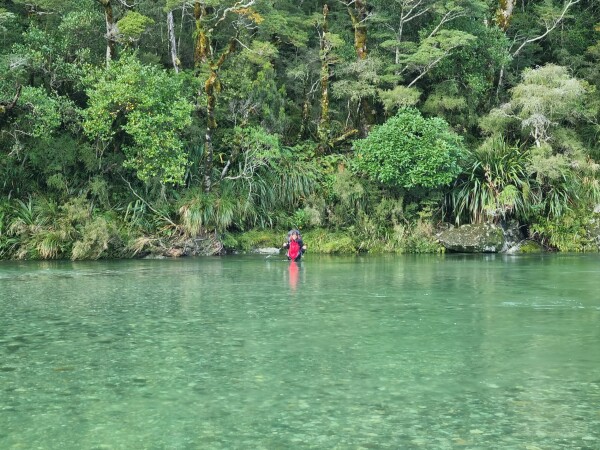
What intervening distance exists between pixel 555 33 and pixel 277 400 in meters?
30.4

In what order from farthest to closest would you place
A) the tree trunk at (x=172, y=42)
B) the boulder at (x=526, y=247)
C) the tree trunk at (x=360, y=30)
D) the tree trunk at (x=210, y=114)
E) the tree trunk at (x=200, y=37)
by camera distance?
the tree trunk at (x=360, y=30), the tree trunk at (x=172, y=42), the boulder at (x=526, y=247), the tree trunk at (x=200, y=37), the tree trunk at (x=210, y=114)

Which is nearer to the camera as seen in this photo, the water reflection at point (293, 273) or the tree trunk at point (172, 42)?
the water reflection at point (293, 273)

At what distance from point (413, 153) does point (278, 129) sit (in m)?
5.54

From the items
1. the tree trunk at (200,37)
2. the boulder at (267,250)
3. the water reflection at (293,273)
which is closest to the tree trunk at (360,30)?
the tree trunk at (200,37)

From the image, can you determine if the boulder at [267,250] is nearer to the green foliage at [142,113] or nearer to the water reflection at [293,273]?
the green foliage at [142,113]

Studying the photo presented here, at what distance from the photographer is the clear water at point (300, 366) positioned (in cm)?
569

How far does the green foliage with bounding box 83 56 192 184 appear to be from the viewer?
2217cm

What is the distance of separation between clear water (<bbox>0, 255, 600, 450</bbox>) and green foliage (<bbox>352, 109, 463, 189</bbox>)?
10.4m

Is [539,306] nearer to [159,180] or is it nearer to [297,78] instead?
[159,180]

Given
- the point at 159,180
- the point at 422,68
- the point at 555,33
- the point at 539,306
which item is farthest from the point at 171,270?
the point at 555,33

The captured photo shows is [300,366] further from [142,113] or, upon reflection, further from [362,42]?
[362,42]

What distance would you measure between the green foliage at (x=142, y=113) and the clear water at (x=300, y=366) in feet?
27.7

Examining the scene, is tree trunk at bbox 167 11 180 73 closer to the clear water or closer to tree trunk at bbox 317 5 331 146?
tree trunk at bbox 317 5 331 146

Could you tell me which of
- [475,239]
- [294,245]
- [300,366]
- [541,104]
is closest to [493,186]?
[475,239]
